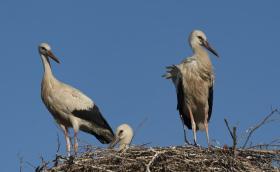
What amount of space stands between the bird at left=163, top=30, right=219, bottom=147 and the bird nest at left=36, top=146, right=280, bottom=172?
2.07 metres

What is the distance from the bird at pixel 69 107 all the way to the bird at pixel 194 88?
4.04ft

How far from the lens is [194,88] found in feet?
40.2

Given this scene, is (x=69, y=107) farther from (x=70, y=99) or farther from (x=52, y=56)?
(x=52, y=56)

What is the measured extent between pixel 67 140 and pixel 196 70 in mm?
1942

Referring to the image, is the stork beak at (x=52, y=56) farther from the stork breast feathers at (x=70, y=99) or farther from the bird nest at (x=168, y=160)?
the bird nest at (x=168, y=160)

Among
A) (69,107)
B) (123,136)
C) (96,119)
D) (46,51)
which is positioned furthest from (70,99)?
(123,136)

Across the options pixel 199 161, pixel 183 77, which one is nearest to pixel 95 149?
pixel 199 161

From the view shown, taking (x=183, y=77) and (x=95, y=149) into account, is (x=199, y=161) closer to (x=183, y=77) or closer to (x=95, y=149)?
(x=95, y=149)

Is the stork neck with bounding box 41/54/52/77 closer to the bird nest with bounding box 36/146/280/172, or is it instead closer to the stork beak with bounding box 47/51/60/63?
the stork beak with bounding box 47/51/60/63

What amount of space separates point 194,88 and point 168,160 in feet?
8.45

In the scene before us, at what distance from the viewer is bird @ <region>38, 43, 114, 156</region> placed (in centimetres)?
1274

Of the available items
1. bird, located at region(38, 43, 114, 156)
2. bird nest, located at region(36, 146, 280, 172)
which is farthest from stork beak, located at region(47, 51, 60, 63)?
bird nest, located at region(36, 146, 280, 172)

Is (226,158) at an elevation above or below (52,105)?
below

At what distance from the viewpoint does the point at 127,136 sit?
11.5m
